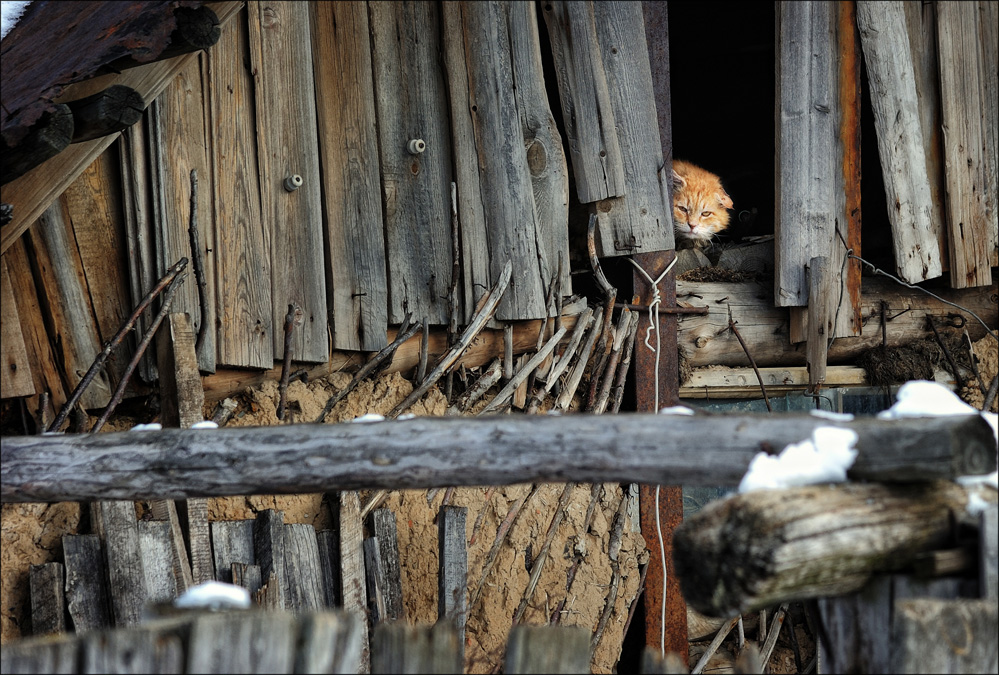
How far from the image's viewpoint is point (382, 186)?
416 cm

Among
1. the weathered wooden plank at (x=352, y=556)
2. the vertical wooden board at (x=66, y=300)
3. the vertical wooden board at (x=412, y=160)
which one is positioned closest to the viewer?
the vertical wooden board at (x=66, y=300)

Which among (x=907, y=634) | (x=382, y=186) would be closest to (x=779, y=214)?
(x=382, y=186)

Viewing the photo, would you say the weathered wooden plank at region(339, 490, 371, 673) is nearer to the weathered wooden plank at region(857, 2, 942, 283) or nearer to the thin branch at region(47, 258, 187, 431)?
the thin branch at region(47, 258, 187, 431)

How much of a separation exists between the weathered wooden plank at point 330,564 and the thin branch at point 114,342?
1.01 m

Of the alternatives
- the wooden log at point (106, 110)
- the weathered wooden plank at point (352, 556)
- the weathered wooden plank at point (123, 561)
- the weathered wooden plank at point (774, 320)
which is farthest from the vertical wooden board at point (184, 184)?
the weathered wooden plank at point (774, 320)

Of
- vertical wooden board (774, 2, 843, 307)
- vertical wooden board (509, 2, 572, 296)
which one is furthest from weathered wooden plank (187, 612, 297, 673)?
vertical wooden board (774, 2, 843, 307)

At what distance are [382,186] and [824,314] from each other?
2226 mm

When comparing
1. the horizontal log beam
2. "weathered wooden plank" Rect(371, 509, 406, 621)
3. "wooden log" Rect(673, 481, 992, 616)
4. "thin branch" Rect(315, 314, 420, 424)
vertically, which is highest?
"thin branch" Rect(315, 314, 420, 424)

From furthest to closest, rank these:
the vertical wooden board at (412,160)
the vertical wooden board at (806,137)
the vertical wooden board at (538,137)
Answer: the vertical wooden board at (806,137), the vertical wooden board at (538,137), the vertical wooden board at (412,160)

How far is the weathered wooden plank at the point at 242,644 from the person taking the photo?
1508 millimetres

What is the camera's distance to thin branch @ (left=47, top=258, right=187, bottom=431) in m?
3.28

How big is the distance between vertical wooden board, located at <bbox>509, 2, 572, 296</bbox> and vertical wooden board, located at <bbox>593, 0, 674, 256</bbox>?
293 mm

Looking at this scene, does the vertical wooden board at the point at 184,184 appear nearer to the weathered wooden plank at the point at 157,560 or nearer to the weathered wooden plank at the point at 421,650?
the weathered wooden plank at the point at 157,560

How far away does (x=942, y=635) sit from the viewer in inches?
62.2
